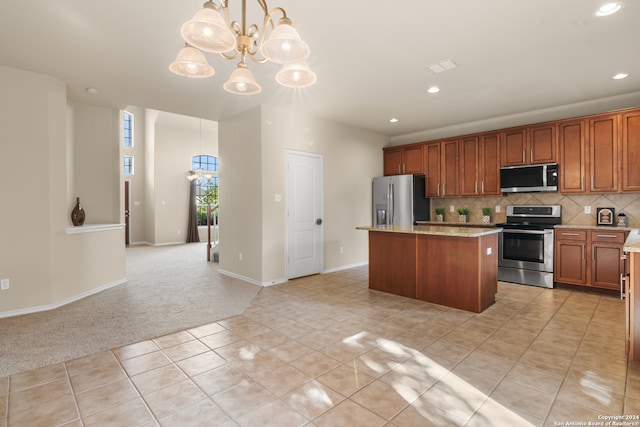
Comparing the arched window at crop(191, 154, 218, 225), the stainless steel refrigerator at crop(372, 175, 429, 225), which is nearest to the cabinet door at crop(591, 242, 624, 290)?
the stainless steel refrigerator at crop(372, 175, 429, 225)

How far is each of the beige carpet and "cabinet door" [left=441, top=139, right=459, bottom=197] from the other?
3.96m

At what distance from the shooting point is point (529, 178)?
4973 millimetres

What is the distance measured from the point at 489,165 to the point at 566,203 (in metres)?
1.28

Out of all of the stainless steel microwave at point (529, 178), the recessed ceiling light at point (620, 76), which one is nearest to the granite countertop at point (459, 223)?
the stainless steel microwave at point (529, 178)

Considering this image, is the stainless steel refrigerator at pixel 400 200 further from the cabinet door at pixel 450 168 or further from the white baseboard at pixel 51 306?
the white baseboard at pixel 51 306

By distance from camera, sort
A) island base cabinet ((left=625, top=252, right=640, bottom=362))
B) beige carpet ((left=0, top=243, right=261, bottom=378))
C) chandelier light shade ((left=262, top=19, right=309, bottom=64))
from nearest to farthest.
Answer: chandelier light shade ((left=262, top=19, right=309, bottom=64)) < island base cabinet ((left=625, top=252, right=640, bottom=362)) < beige carpet ((left=0, top=243, right=261, bottom=378))

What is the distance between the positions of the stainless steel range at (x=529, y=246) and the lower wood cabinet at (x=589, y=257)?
0.42 feet

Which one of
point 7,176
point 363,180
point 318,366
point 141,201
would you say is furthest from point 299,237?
point 141,201

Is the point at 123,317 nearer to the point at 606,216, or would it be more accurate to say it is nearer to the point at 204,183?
the point at 606,216

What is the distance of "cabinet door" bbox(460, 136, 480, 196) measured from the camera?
560 centimetres

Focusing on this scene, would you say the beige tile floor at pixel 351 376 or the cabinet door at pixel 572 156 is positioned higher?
the cabinet door at pixel 572 156

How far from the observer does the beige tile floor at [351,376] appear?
1.82 metres

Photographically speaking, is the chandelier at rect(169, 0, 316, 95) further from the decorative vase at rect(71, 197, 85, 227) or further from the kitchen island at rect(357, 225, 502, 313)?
the decorative vase at rect(71, 197, 85, 227)

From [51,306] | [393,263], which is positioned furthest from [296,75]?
[51,306]
